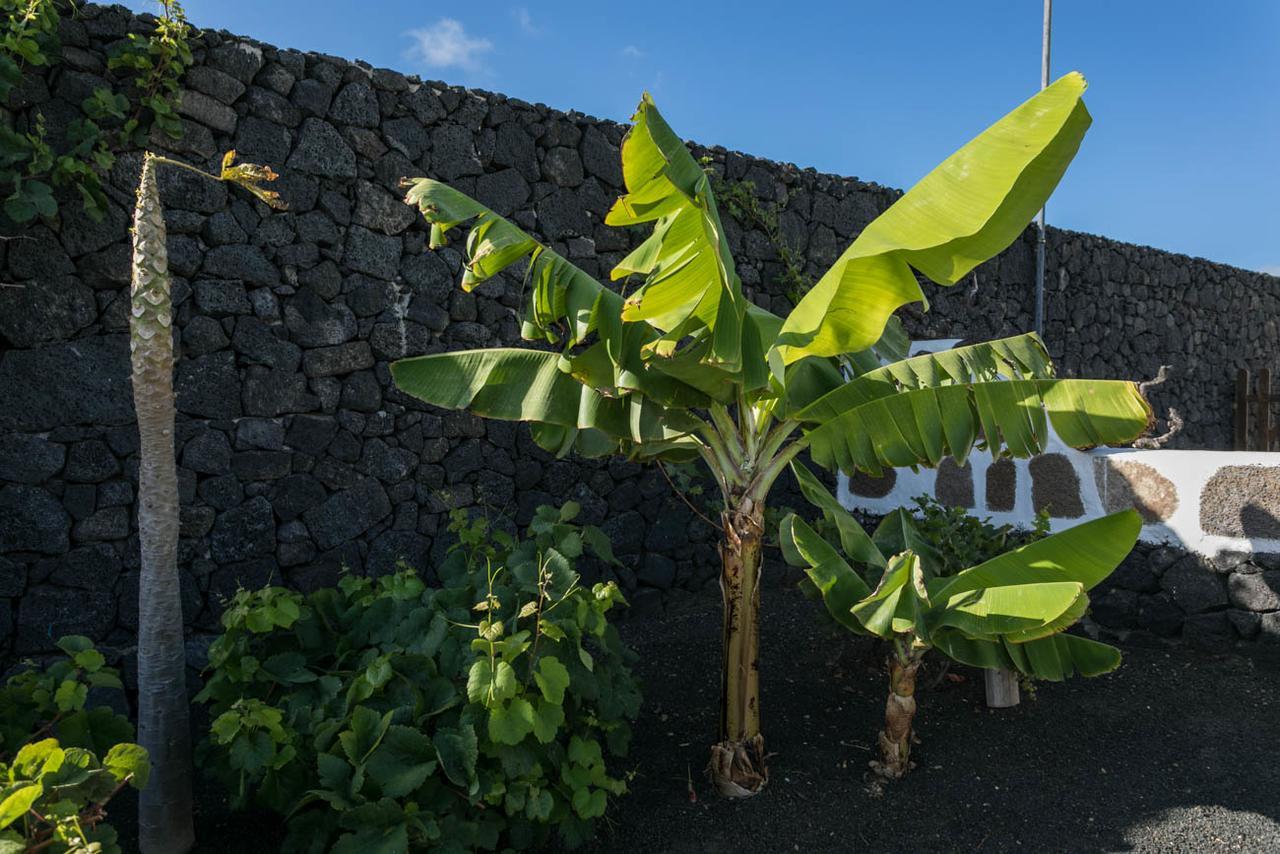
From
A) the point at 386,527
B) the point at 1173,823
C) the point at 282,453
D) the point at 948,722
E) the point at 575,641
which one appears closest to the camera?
the point at 575,641

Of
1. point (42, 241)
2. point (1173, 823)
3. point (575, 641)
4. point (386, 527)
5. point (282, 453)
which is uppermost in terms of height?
point (42, 241)

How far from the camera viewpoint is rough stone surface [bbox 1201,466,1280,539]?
472 centimetres

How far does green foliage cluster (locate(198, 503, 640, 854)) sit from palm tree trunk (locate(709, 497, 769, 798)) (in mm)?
435

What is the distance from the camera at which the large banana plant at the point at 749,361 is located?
2.77 meters

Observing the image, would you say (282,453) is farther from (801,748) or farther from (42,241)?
(801,748)

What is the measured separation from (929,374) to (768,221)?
3.54 metres

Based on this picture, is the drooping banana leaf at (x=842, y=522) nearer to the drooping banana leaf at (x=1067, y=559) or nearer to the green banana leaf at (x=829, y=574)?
the green banana leaf at (x=829, y=574)

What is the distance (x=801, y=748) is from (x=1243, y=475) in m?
3.03

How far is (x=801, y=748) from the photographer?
3.94 m

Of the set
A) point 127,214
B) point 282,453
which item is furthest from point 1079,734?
point 127,214

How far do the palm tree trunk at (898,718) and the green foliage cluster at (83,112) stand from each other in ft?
13.6

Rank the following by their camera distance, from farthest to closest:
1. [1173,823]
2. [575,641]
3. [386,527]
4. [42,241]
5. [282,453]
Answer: [386,527] < [282,453] < [42,241] < [1173,823] < [575,641]

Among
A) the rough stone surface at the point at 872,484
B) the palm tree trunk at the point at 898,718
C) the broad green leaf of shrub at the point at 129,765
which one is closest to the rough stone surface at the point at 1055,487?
the rough stone surface at the point at 872,484

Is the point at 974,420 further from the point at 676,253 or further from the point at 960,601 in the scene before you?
the point at 676,253
